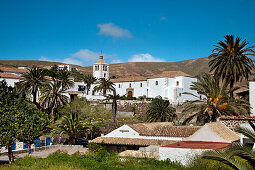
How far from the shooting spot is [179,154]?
14688mm

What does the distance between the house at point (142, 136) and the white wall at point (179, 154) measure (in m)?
7.75

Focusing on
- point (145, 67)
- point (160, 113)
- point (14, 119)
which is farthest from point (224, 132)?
point (145, 67)

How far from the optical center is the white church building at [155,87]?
5531 cm

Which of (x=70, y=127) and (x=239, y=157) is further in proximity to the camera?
(x=70, y=127)

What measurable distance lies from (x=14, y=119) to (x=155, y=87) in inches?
1631

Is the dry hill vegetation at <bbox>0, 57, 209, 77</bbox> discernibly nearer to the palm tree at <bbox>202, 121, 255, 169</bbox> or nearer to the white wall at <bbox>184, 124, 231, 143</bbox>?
Answer: the white wall at <bbox>184, 124, 231, 143</bbox>

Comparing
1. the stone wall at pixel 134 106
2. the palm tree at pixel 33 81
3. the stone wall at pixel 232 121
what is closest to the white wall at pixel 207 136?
the stone wall at pixel 232 121

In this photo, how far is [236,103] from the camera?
78.6 feet

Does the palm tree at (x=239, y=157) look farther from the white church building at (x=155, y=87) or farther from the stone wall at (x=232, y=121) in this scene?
the white church building at (x=155, y=87)

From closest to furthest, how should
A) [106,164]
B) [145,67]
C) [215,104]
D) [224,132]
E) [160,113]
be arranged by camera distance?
1. [106,164]
2. [224,132]
3. [215,104]
4. [160,113]
5. [145,67]

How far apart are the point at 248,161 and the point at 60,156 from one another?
39.3ft

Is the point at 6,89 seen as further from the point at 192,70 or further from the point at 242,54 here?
the point at 192,70

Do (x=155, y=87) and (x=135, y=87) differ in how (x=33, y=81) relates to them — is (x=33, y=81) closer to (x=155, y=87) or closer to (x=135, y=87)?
(x=155, y=87)

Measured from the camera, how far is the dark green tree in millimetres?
19312
